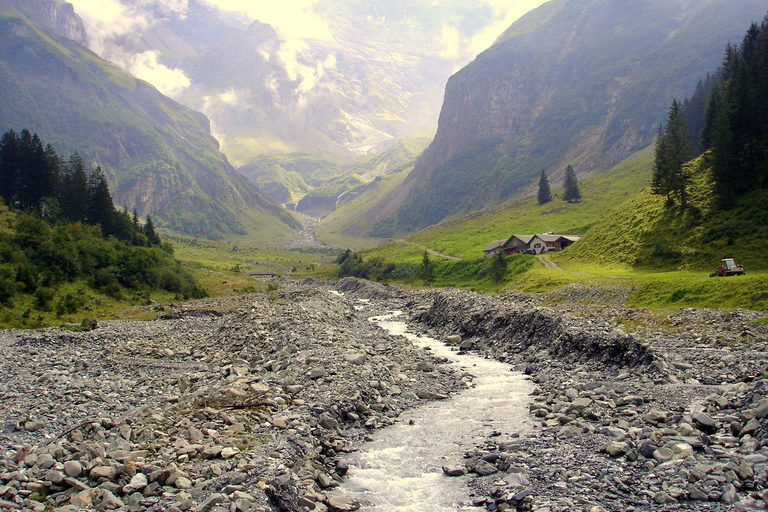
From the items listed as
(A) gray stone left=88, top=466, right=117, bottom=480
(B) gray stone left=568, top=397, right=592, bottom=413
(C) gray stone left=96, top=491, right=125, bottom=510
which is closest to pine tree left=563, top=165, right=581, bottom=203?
(B) gray stone left=568, top=397, right=592, bottom=413

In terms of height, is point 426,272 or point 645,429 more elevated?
point 426,272

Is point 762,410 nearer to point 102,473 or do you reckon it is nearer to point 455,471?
point 455,471

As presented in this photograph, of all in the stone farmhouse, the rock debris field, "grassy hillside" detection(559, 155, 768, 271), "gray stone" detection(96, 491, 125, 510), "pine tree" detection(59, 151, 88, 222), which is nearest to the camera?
"gray stone" detection(96, 491, 125, 510)

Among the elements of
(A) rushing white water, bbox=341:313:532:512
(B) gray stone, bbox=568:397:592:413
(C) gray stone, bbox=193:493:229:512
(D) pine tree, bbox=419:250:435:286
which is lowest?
(A) rushing white water, bbox=341:313:532:512

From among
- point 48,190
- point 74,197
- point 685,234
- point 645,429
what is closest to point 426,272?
point 685,234

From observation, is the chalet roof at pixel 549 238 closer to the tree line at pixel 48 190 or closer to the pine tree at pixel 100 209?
the tree line at pixel 48 190

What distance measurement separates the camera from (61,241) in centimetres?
7162

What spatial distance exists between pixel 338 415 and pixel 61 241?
65884mm

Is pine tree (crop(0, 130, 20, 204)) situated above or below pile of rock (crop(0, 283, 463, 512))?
above

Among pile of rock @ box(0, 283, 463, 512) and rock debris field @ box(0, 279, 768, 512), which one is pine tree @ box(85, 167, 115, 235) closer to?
pile of rock @ box(0, 283, 463, 512)

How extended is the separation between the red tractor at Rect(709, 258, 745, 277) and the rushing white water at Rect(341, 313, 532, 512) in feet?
99.9

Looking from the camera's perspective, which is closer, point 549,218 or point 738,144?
point 738,144

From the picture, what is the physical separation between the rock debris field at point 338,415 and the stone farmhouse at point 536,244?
204 feet

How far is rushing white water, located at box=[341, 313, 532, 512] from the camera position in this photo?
18203 millimetres
